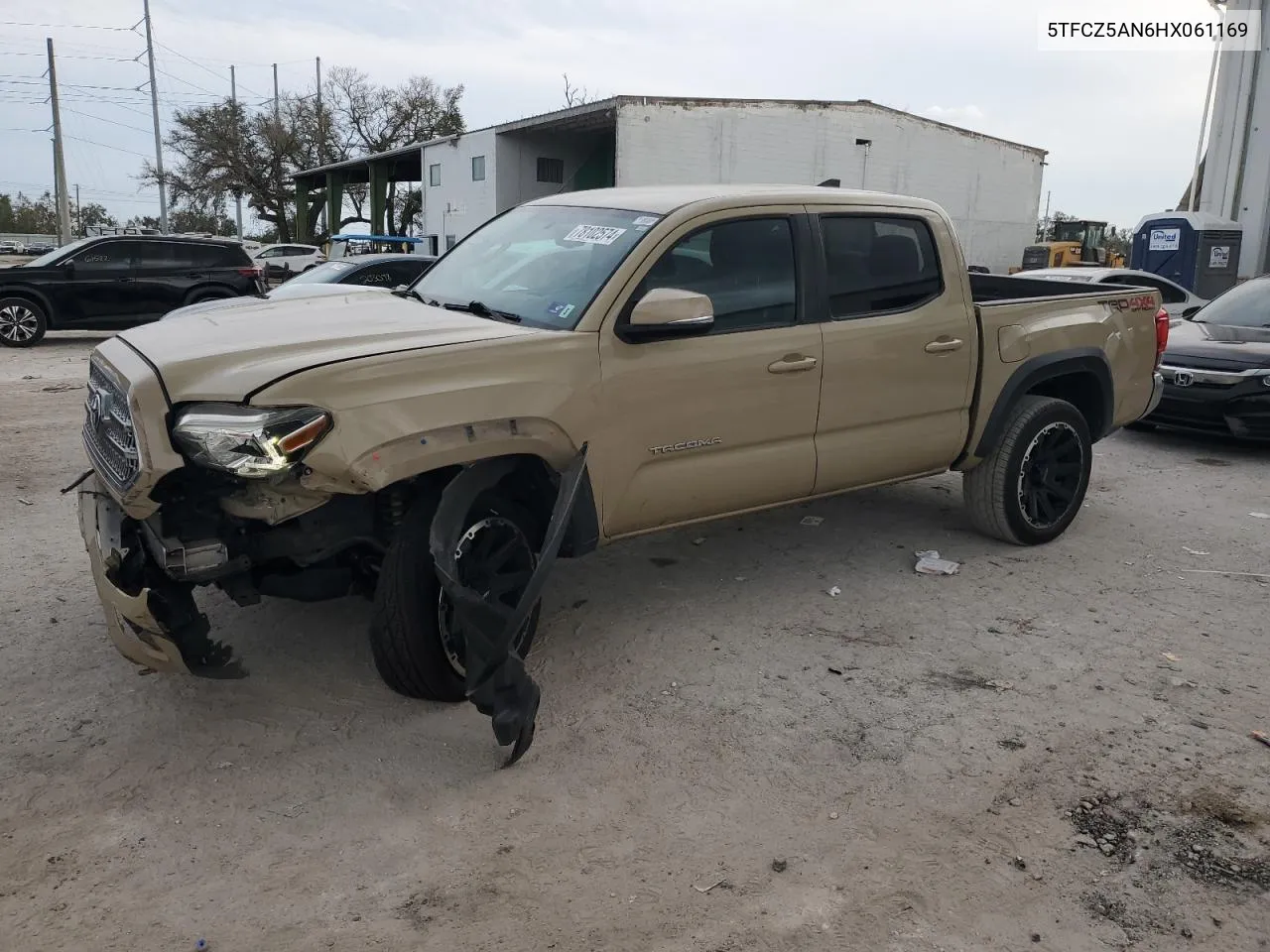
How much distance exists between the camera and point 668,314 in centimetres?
374

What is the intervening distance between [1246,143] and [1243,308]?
41.4 ft

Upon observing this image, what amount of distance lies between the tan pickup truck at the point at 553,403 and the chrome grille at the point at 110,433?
17mm

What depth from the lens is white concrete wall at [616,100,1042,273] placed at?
27.6 metres

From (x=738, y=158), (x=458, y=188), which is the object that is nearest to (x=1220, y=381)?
(x=738, y=158)

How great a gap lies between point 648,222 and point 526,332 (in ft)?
2.55

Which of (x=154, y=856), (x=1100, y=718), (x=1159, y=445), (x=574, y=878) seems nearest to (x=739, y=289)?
(x=1100, y=718)

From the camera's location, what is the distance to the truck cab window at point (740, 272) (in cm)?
413

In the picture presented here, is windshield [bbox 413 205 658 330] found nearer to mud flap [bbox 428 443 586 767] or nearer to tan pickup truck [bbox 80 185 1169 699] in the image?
tan pickup truck [bbox 80 185 1169 699]

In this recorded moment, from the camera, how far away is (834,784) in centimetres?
329

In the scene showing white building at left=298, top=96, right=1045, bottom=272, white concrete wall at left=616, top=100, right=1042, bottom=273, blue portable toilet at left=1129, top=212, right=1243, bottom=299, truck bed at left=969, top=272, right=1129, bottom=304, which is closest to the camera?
truck bed at left=969, top=272, right=1129, bottom=304

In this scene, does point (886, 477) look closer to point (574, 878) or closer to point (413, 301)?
point (413, 301)

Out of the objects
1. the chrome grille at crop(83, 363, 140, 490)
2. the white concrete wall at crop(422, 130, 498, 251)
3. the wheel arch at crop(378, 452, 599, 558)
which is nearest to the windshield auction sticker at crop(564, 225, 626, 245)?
the wheel arch at crop(378, 452, 599, 558)

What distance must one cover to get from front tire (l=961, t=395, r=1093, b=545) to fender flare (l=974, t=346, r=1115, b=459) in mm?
87

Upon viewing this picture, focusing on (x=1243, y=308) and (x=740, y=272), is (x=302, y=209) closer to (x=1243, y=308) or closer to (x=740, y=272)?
(x=1243, y=308)
